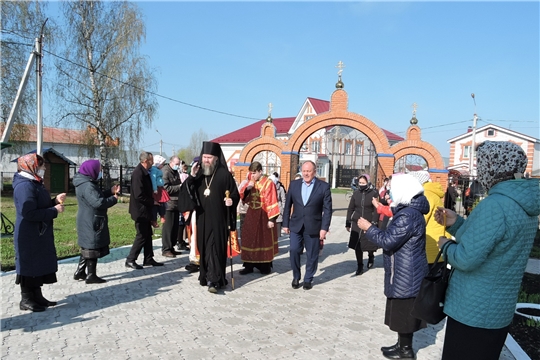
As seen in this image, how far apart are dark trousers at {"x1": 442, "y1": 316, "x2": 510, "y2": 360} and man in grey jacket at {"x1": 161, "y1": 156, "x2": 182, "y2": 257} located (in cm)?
597

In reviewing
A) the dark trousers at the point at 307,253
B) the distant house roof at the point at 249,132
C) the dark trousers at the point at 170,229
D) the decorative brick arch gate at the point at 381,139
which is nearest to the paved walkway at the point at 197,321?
the dark trousers at the point at 307,253

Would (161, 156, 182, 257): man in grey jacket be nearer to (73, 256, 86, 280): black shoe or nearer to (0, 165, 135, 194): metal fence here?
(73, 256, 86, 280): black shoe

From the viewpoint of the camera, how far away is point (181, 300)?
5.27 meters

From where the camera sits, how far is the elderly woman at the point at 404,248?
357 cm

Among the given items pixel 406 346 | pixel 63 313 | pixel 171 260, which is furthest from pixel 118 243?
pixel 406 346

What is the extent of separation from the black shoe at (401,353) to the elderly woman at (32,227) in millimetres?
3741

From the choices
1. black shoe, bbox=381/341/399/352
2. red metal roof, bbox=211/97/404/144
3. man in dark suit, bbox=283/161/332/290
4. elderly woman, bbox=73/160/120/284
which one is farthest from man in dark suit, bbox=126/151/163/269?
red metal roof, bbox=211/97/404/144

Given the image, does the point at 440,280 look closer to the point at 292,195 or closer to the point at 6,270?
the point at 292,195

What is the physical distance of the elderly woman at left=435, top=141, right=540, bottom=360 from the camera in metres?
2.18

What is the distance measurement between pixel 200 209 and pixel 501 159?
14.2 feet

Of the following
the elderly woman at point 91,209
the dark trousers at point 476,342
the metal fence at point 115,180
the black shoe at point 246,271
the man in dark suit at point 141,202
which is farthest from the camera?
the metal fence at point 115,180

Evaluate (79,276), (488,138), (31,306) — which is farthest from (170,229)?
(488,138)

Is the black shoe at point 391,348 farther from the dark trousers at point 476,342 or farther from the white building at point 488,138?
the white building at point 488,138

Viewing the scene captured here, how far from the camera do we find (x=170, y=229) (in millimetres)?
7707
